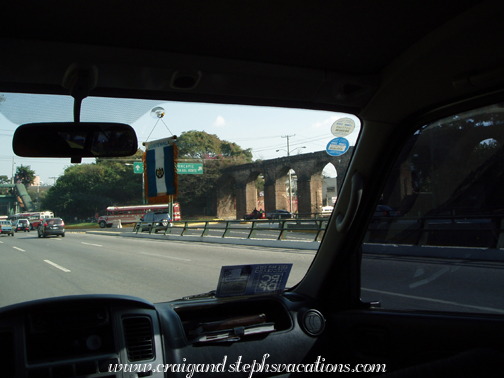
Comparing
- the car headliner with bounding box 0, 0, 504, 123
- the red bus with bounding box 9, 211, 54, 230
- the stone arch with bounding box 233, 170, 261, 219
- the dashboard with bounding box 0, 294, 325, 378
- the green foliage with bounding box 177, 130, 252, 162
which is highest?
the car headliner with bounding box 0, 0, 504, 123

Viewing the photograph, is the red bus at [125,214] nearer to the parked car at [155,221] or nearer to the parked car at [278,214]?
the parked car at [155,221]

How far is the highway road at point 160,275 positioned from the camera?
2613 millimetres

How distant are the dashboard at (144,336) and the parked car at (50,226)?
1.86 metres

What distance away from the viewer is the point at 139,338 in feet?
7.74

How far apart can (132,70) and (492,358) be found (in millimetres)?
2399

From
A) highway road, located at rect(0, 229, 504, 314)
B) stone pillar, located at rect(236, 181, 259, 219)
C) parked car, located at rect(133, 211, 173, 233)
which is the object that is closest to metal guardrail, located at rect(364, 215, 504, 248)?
highway road, located at rect(0, 229, 504, 314)

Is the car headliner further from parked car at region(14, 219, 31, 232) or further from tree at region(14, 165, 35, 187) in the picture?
parked car at region(14, 219, 31, 232)

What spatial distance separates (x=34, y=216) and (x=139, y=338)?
2135 mm

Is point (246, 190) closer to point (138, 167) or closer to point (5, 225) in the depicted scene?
→ point (138, 167)

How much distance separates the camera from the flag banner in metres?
3.22

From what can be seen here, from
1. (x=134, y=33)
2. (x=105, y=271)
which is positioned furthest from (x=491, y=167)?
(x=105, y=271)

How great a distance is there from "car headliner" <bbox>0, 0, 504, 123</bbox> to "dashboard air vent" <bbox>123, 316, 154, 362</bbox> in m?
1.51

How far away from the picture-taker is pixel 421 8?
2.16 meters

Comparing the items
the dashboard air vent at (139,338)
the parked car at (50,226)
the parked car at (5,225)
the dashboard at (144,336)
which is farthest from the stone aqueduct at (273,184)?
the dashboard air vent at (139,338)
